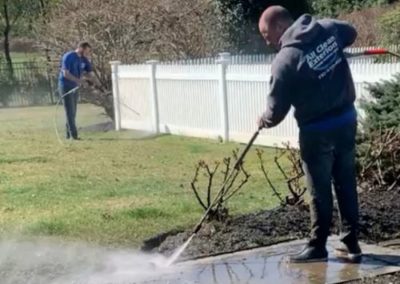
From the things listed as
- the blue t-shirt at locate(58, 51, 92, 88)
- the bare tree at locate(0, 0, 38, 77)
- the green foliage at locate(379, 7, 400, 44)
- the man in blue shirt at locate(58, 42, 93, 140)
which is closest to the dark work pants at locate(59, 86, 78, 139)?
the man in blue shirt at locate(58, 42, 93, 140)

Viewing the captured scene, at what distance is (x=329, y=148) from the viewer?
6.02 meters

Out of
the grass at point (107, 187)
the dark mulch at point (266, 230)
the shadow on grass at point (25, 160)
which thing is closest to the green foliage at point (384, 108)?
the dark mulch at point (266, 230)

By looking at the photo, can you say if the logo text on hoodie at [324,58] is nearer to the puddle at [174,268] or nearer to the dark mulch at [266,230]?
the puddle at [174,268]

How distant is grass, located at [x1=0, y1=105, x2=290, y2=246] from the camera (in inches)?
321

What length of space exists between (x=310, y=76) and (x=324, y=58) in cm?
16

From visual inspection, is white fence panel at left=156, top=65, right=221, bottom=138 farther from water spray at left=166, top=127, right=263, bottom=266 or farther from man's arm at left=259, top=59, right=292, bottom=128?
man's arm at left=259, top=59, right=292, bottom=128

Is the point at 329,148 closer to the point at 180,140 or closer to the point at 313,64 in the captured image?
the point at 313,64

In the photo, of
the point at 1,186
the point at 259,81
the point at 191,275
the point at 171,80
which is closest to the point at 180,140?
the point at 171,80

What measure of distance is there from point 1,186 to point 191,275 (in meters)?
5.62

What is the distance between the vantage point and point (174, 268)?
6.27m

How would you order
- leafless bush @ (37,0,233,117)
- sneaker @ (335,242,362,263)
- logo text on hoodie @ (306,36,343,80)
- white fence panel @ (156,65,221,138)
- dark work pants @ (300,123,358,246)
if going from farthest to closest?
leafless bush @ (37,0,233,117) → white fence panel @ (156,65,221,138) → sneaker @ (335,242,362,263) → dark work pants @ (300,123,358,246) → logo text on hoodie @ (306,36,343,80)

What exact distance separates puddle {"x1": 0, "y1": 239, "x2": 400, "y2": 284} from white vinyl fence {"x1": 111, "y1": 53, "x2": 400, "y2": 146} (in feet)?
19.2

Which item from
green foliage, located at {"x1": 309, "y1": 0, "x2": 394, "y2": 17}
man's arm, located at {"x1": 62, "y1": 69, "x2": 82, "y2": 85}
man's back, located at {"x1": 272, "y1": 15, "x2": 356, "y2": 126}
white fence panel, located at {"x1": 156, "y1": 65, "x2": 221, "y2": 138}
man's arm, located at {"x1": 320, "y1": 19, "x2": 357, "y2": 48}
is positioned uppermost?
man's arm, located at {"x1": 320, "y1": 19, "x2": 357, "y2": 48}

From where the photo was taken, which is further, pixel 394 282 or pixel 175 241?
pixel 175 241
